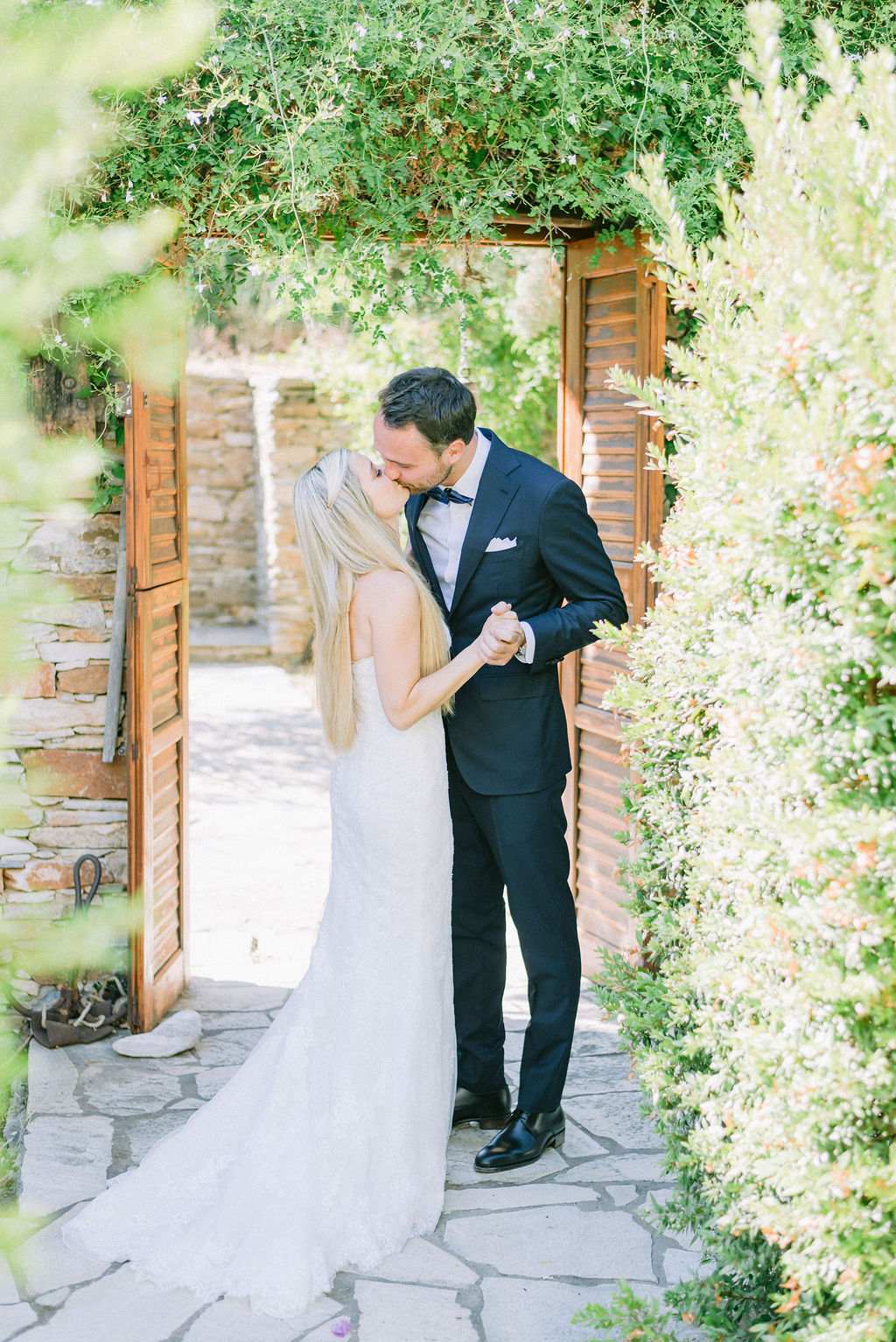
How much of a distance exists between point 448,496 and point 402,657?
1.90 ft

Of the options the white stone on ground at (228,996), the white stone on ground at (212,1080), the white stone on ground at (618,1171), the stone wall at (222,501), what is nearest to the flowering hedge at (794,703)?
the white stone on ground at (618,1171)

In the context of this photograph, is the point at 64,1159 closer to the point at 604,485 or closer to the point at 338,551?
the point at 338,551

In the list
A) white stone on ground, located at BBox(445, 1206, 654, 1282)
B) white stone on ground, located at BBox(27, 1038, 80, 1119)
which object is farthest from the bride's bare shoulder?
white stone on ground, located at BBox(27, 1038, 80, 1119)

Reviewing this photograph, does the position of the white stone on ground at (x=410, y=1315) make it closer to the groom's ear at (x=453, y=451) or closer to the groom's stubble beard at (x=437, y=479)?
the groom's stubble beard at (x=437, y=479)

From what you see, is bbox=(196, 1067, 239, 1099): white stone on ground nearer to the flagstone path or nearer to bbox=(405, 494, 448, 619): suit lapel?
the flagstone path

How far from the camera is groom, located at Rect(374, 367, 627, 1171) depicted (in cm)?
344

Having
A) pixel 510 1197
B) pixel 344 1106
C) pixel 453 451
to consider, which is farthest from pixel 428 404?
pixel 510 1197

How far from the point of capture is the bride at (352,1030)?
3.12 m

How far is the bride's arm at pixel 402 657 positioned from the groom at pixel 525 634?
220mm

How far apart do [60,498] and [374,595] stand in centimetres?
191

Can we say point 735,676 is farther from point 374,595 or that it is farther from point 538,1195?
point 538,1195

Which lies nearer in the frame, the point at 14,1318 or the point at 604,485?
the point at 14,1318

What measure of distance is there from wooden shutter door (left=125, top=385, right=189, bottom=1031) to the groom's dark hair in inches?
51.8

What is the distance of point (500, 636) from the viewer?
10.2ft
